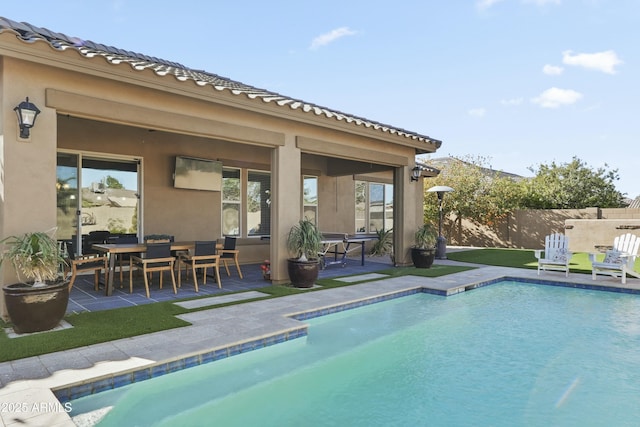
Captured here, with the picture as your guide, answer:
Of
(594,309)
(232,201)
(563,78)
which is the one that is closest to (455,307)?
(594,309)

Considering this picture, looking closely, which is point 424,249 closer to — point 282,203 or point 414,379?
point 282,203

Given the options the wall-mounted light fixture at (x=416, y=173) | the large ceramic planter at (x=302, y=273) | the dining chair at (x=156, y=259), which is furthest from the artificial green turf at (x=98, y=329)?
the wall-mounted light fixture at (x=416, y=173)

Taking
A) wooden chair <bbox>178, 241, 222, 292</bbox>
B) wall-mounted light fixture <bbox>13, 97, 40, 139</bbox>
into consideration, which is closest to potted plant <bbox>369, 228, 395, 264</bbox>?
wooden chair <bbox>178, 241, 222, 292</bbox>

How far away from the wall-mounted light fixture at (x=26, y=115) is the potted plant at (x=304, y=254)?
4429mm

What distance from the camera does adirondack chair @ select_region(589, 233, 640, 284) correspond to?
28.1ft

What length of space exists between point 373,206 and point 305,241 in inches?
301

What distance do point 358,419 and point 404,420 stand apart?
0.39 m

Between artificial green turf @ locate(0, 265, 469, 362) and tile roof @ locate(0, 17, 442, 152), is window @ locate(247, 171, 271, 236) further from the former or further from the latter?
artificial green turf @ locate(0, 265, 469, 362)

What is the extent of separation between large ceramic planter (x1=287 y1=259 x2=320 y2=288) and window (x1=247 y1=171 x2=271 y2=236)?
3818 mm

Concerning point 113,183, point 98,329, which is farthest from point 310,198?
point 98,329

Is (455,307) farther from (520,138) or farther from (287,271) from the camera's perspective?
(520,138)

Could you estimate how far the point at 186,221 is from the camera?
30.5 feet

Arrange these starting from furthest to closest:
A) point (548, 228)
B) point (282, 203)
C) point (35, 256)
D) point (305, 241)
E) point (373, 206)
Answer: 1. point (548, 228)
2. point (373, 206)
3. point (282, 203)
4. point (305, 241)
5. point (35, 256)

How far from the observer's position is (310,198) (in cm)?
1242
